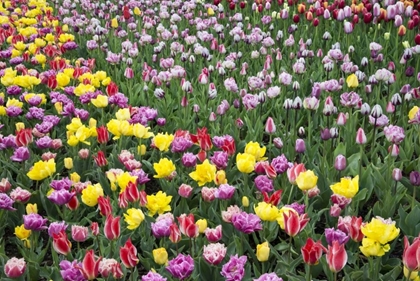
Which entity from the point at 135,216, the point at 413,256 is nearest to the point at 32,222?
the point at 135,216

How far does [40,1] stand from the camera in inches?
333

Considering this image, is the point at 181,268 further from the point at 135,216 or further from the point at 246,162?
the point at 246,162

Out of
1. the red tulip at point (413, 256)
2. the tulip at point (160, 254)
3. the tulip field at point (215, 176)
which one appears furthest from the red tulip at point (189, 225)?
the red tulip at point (413, 256)

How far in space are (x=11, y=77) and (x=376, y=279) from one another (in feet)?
10.8

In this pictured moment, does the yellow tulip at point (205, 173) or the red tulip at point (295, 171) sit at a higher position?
the red tulip at point (295, 171)

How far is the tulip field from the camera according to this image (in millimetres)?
2297

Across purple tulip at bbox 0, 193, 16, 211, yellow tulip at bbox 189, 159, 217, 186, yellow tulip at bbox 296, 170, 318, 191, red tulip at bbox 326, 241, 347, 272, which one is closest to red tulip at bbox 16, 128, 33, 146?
purple tulip at bbox 0, 193, 16, 211

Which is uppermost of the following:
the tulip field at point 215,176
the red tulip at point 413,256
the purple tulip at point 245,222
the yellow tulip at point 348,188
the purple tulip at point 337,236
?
the red tulip at point 413,256

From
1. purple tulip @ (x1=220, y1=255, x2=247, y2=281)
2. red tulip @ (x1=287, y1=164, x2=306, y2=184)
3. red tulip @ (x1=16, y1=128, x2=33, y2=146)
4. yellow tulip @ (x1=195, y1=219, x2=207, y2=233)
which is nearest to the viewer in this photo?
purple tulip @ (x1=220, y1=255, x2=247, y2=281)

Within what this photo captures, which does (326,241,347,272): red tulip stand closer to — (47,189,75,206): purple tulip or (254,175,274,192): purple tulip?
(254,175,274,192): purple tulip

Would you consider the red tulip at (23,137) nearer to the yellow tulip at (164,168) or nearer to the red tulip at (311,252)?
the yellow tulip at (164,168)

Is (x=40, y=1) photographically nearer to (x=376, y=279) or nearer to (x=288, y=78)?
(x=288, y=78)

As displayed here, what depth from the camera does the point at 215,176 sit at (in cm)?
275

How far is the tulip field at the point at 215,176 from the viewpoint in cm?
Result: 230
